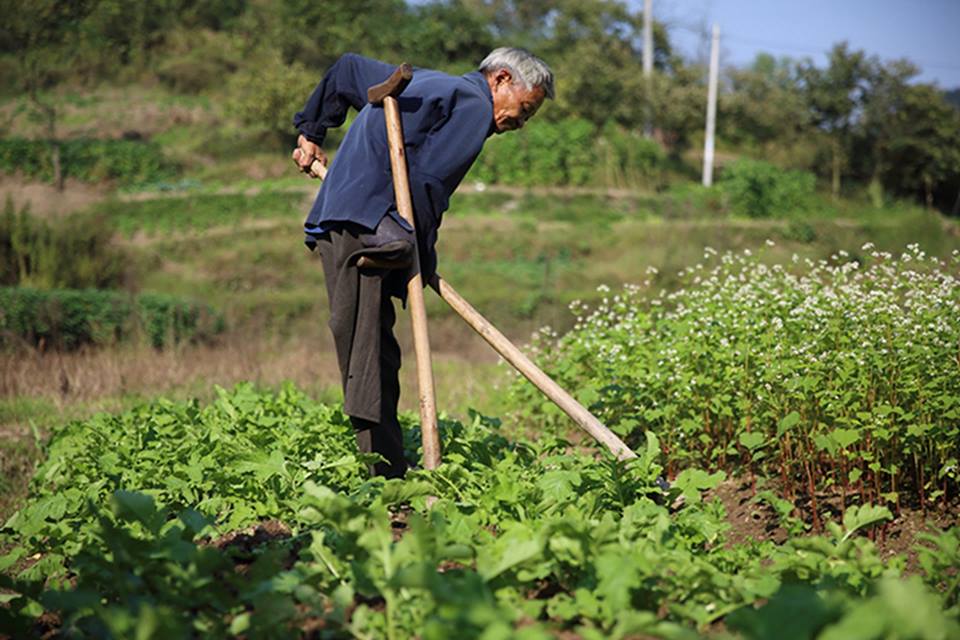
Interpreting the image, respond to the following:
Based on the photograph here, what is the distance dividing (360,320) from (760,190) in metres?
23.6

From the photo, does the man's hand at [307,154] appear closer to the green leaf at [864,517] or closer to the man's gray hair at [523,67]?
the man's gray hair at [523,67]

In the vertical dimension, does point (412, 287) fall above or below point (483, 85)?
below

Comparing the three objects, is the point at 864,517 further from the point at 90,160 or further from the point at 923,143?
the point at 923,143

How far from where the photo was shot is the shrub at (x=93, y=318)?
8.82 metres

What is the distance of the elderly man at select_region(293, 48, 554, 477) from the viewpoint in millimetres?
3496

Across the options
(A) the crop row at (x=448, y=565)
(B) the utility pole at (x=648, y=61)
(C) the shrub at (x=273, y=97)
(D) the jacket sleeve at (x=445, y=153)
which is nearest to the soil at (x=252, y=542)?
(A) the crop row at (x=448, y=565)

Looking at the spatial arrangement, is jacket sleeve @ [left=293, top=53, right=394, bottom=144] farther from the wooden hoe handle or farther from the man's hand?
the wooden hoe handle

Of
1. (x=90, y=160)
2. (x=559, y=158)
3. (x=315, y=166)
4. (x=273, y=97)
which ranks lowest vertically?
(x=90, y=160)

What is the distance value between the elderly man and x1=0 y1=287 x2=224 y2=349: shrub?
531 centimetres

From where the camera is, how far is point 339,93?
12.9 feet

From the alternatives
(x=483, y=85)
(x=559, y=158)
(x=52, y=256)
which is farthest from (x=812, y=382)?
(x=559, y=158)

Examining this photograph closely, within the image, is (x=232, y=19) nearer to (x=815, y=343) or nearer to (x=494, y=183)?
(x=494, y=183)

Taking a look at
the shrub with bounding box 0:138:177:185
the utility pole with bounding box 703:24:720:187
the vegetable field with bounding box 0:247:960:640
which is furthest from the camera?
the utility pole with bounding box 703:24:720:187

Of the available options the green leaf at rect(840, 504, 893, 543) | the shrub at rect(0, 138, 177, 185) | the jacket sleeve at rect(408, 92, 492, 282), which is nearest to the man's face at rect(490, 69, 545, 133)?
the jacket sleeve at rect(408, 92, 492, 282)
